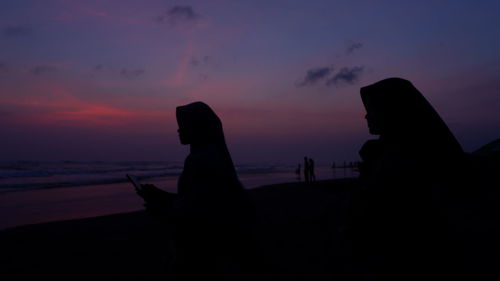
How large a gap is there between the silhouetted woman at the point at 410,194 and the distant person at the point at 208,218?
44.1 inches

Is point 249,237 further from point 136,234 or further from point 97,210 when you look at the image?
point 97,210

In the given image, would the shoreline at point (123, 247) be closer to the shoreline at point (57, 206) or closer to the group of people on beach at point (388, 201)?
the group of people on beach at point (388, 201)

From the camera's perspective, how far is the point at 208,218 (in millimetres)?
2777

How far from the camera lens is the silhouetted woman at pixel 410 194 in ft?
6.44

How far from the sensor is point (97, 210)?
15266mm

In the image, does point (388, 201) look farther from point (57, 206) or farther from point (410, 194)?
point (57, 206)

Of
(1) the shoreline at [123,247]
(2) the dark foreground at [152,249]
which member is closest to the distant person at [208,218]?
(1) the shoreline at [123,247]

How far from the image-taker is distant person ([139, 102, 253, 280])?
9.14ft

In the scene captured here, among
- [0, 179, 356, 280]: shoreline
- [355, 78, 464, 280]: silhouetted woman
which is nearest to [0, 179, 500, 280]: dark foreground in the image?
[0, 179, 356, 280]: shoreline

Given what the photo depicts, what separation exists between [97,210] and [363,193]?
15209 millimetres

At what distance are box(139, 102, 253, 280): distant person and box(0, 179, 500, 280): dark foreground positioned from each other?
2.10m

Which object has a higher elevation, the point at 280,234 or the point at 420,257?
the point at 420,257

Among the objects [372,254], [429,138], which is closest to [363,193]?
[372,254]

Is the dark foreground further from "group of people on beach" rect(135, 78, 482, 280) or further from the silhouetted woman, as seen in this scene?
the silhouetted woman
